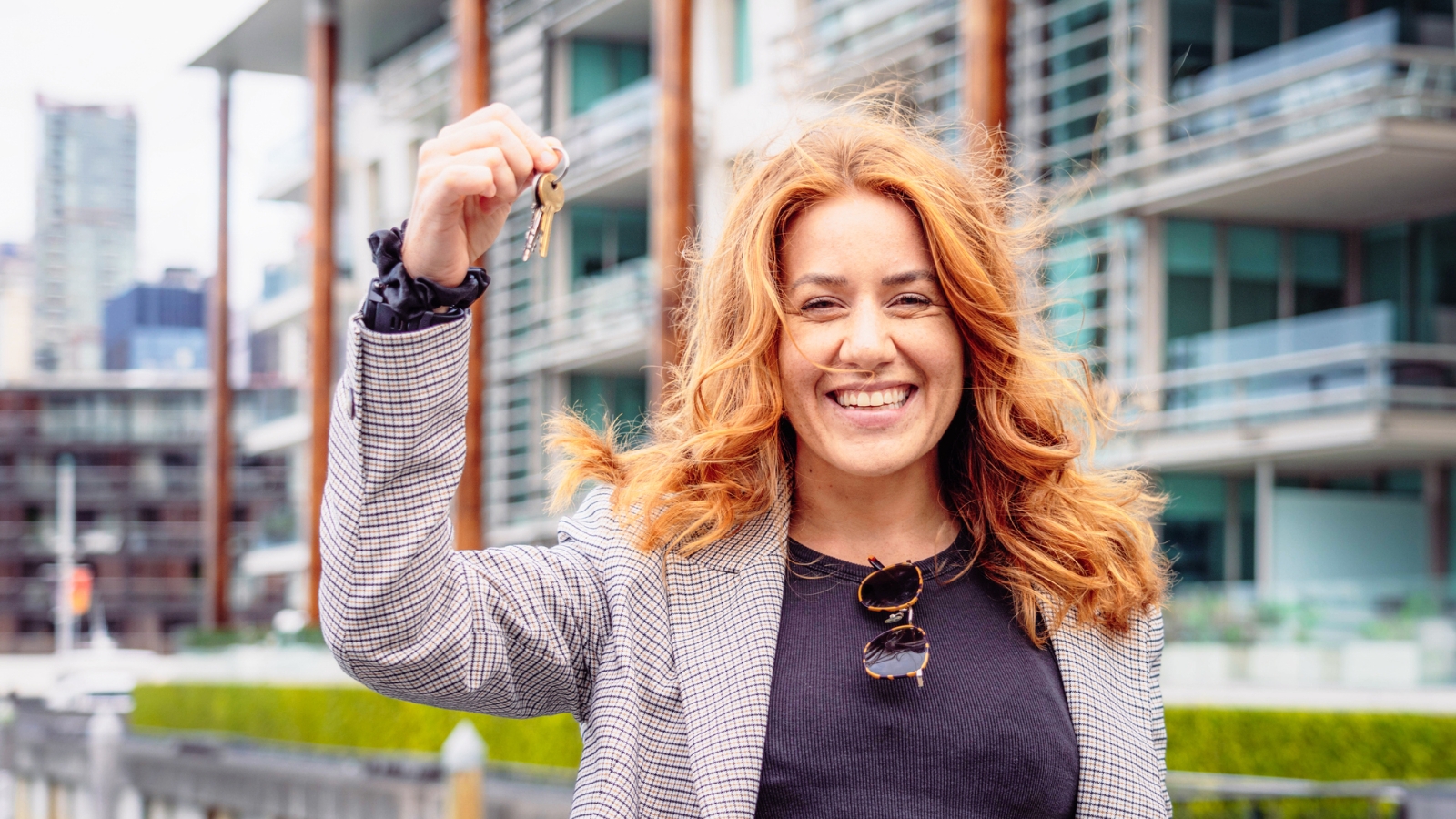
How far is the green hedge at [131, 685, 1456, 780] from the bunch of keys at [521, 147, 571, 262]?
889 cm

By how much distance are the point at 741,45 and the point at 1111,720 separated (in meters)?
19.8

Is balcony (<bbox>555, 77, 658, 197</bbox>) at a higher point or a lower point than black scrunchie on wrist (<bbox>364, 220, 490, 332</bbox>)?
higher

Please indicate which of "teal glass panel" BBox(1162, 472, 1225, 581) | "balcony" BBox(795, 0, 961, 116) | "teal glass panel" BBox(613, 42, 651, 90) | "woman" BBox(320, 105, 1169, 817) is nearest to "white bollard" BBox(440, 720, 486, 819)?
"woman" BBox(320, 105, 1169, 817)

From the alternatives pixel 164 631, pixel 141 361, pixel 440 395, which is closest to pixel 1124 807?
pixel 440 395

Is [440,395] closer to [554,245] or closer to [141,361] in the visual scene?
[554,245]

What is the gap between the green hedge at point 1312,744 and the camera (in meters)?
9.73

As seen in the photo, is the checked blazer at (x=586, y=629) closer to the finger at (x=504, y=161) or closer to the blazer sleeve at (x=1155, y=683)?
the blazer sleeve at (x=1155, y=683)

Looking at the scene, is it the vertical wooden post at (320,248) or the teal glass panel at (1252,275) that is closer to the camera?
the teal glass panel at (1252,275)

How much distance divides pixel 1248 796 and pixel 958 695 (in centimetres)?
394

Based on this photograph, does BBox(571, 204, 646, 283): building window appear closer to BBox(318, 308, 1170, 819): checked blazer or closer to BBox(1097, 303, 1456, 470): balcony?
BBox(1097, 303, 1456, 470): balcony

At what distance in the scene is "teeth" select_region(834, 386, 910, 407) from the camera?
2.16m

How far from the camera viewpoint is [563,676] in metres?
2.08

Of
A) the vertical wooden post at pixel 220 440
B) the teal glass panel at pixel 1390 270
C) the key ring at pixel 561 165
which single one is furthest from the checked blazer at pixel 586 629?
the vertical wooden post at pixel 220 440

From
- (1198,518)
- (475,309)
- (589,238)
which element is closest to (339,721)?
(475,309)
